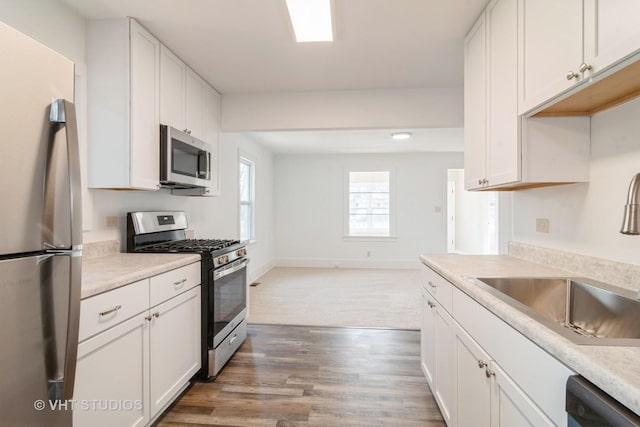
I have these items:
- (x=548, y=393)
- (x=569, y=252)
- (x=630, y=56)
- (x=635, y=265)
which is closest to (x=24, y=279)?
(x=548, y=393)

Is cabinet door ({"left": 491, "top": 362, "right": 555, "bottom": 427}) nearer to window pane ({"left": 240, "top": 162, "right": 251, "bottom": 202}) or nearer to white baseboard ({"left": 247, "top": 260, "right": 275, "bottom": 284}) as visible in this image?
white baseboard ({"left": 247, "top": 260, "right": 275, "bottom": 284})

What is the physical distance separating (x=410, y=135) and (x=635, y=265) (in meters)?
3.86

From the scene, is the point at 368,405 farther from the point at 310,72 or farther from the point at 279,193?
the point at 279,193

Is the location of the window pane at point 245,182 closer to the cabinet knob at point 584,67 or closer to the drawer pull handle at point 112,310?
the drawer pull handle at point 112,310

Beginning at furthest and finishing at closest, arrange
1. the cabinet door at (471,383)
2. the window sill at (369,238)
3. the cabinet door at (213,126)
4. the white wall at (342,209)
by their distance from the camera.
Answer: the window sill at (369,238) → the white wall at (342,209) → the cabinet door at (213,126) → the cabinet door at (471,383)

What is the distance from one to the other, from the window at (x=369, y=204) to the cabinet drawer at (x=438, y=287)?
4.51 meters

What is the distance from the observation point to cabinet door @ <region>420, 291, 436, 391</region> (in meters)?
1.95

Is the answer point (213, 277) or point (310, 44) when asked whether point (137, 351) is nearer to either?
point (213, 277)

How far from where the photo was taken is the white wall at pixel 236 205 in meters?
3.60

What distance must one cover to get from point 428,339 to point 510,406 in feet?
3.61

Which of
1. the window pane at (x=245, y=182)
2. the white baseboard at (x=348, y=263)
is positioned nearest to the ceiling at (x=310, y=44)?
the window pane at (x=245, y=182)

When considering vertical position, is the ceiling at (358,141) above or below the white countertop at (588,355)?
above

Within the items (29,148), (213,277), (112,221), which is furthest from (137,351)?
(29,148)

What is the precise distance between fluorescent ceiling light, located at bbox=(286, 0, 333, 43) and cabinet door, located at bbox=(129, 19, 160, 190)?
3.37 feet
